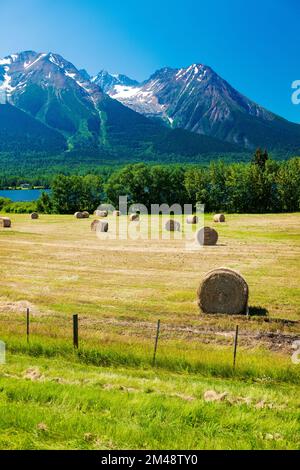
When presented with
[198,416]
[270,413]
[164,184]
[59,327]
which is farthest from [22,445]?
[164,184]

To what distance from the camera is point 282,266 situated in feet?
95.5

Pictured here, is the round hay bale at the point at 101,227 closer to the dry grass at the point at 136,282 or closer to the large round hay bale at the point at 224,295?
the dry grass at the point at 136,282

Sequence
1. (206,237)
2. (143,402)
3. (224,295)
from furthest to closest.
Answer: (206,237) → (224,295) → (143,402)

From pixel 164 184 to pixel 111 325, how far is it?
85.2 m

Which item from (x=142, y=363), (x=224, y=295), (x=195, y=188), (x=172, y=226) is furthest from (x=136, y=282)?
(x=195, y=188)

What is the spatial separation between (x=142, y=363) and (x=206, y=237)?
26.9 meters

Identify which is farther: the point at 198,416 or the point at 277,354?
the point at 277,354

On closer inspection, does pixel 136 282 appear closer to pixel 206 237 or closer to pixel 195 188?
pixel 206 237

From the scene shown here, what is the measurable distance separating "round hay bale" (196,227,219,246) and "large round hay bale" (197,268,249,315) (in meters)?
19.8

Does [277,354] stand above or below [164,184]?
below

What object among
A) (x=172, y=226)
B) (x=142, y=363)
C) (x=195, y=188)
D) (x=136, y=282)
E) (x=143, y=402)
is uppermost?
(x=195, y=188)

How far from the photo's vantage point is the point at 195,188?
315 feet

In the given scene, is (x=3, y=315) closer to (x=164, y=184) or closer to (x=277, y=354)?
(x=277, y=354)

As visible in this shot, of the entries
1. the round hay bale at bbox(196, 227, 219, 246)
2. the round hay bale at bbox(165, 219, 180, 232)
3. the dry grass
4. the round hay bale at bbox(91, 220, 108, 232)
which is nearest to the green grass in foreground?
the dry grass
